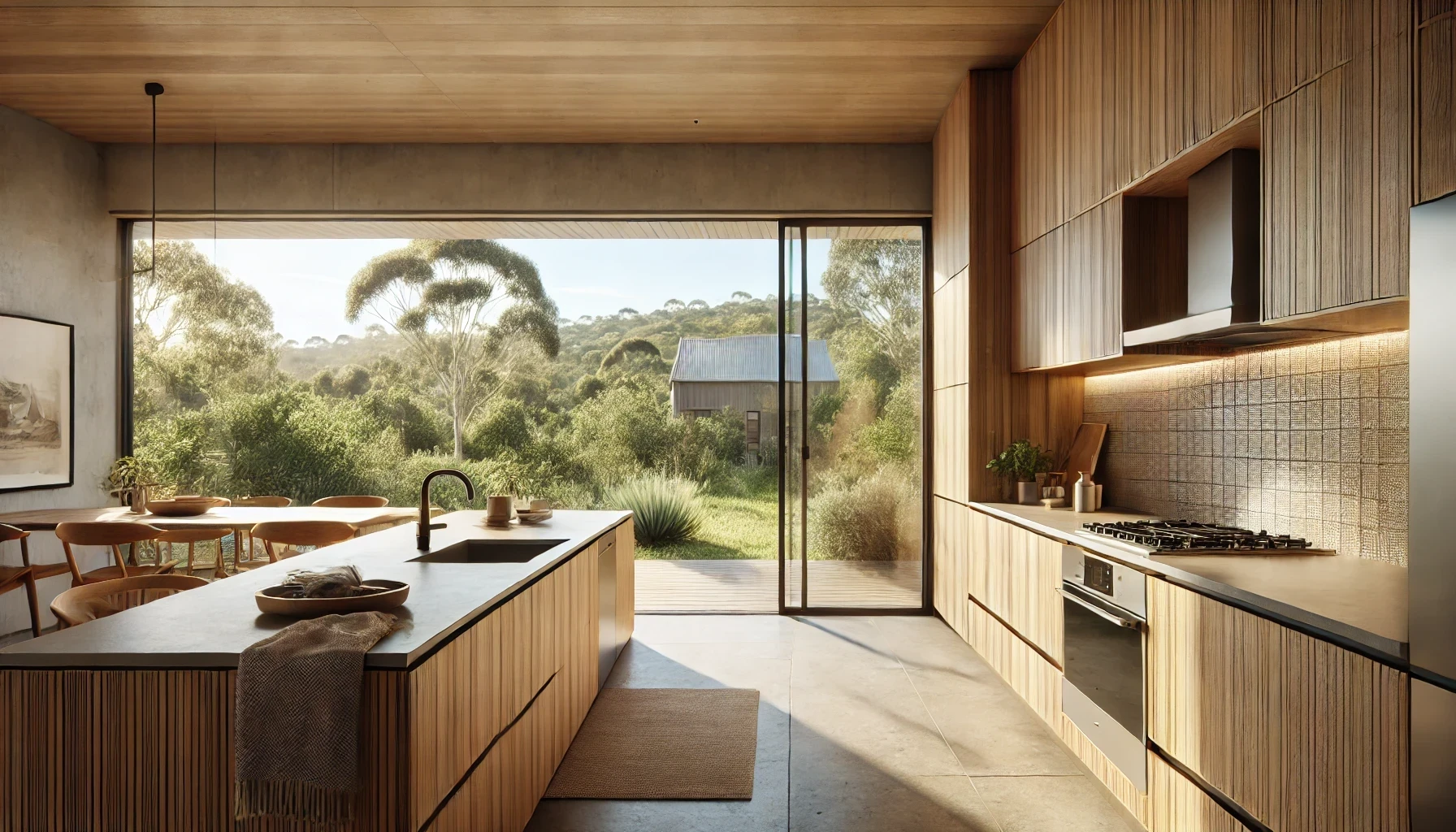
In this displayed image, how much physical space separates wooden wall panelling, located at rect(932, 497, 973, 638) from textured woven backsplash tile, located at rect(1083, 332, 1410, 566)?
2.99 feet

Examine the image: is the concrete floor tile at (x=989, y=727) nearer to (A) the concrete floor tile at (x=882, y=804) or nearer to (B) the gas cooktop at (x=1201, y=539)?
(A) the concrete floor tile at (x=882, y=804)

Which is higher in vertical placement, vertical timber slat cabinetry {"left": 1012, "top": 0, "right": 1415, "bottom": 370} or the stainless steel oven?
vertical timber slat cabinetry {"left": 1012, "top": 0, "right": 1415, "bottom": 370}

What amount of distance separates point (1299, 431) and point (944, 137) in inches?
115

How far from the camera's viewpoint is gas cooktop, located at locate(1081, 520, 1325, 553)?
2.58 metres

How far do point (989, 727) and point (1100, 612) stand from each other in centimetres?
98

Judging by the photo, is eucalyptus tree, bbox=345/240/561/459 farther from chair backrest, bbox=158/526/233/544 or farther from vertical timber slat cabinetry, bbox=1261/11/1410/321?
vertical timber slat cabinetry, bbox=1261/11/1410/321

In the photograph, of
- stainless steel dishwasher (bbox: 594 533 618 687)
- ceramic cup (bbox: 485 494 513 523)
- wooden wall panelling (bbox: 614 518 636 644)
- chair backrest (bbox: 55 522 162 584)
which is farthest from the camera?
wooden wall panelling (bbox: 614 518 636 644)

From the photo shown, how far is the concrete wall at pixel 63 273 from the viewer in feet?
16.6

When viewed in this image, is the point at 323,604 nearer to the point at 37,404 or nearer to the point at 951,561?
the point at 951,561

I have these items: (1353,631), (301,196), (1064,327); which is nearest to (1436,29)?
(1353,631)

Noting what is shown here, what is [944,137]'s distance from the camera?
5.10 meters

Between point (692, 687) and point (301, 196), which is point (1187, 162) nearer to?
point (692, 687)

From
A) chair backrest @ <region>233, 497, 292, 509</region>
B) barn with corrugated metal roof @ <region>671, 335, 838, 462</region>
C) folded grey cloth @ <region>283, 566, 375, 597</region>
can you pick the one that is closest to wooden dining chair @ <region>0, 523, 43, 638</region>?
chair backrest @ <region>233, 497, 292, 509</region>

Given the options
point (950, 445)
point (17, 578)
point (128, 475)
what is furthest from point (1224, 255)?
point (128, 475)
